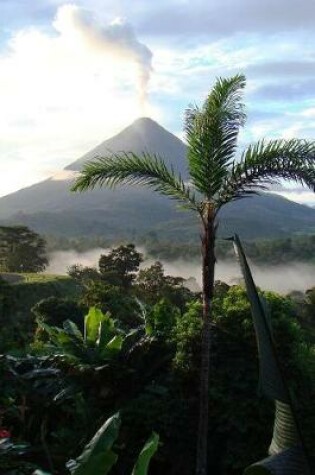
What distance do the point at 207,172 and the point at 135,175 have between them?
1110 millimetres

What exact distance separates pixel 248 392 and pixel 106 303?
16610mm

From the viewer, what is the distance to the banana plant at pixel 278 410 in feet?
7.61

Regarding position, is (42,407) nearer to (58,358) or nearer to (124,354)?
(58,358)

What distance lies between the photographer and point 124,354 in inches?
440

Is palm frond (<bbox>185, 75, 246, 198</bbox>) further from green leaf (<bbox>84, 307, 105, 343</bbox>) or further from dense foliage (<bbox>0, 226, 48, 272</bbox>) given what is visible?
dense foliage (<bbox>0, 226, 48, 272</bbox>)

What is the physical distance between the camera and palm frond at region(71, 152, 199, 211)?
9.10 metres

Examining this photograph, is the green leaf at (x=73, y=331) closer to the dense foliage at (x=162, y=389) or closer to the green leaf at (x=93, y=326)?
the dense foliage at (x=162, y=389)

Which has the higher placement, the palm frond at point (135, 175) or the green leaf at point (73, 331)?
the palm frond at point (135, 175)

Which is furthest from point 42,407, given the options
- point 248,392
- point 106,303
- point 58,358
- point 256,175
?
point 106,303

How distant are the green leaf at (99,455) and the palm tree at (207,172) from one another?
359 centimetres

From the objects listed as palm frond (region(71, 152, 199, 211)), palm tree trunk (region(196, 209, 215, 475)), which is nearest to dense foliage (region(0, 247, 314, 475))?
palm tree trunk (region(196, 209, 215, 475))

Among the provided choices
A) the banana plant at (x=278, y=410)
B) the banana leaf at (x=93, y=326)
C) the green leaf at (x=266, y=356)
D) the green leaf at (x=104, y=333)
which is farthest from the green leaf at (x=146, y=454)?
the banana leaf at (x=93, y=326)

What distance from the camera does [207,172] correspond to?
9.02 metres

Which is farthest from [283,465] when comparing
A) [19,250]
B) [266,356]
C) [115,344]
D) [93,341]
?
[19,250]
